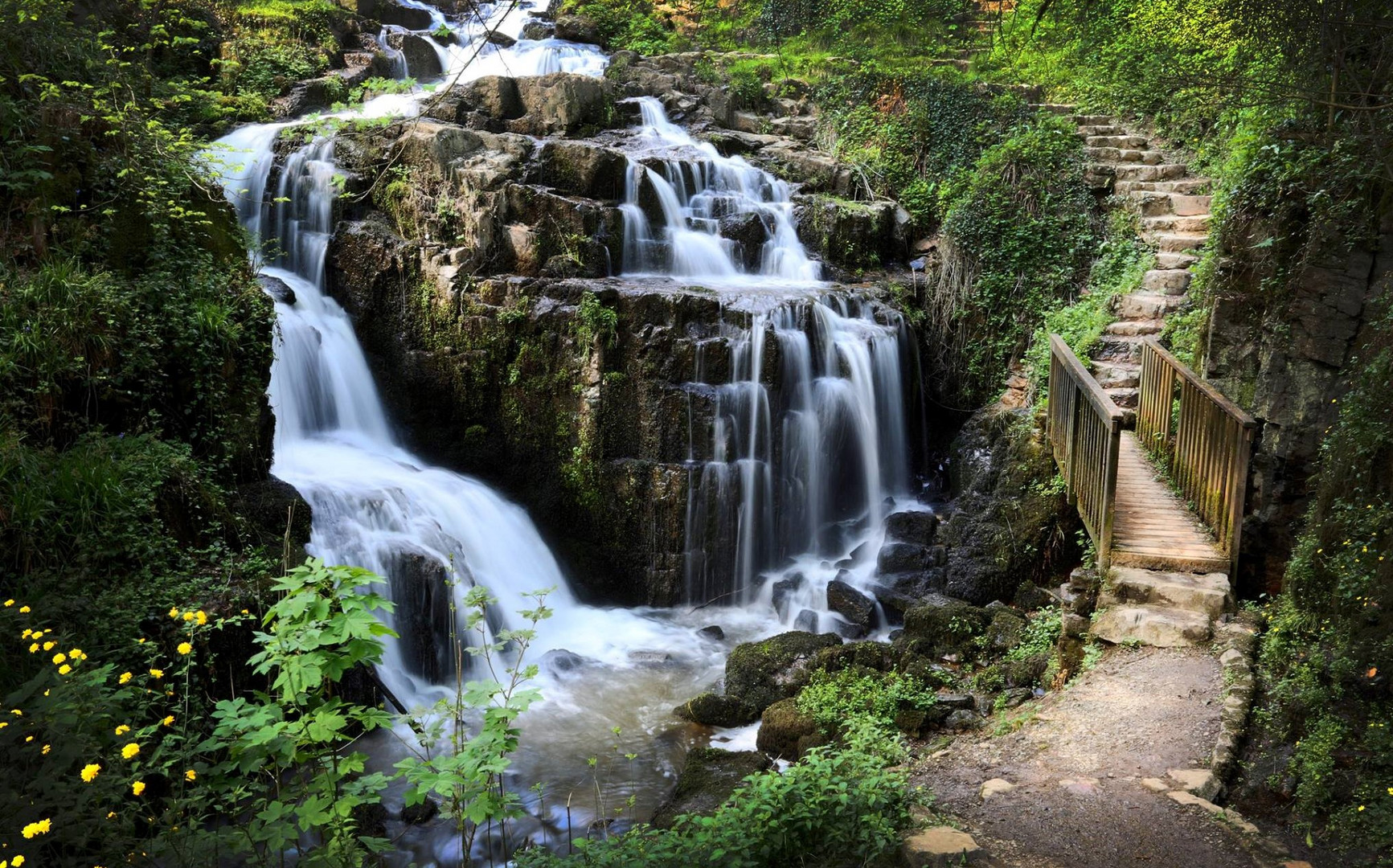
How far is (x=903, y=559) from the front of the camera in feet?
30.6

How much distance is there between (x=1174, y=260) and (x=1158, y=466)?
3.39m

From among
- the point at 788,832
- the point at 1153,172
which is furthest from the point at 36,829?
the point at 1153,172

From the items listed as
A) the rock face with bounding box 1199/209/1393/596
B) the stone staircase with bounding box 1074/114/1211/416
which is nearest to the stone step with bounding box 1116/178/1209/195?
the stone staircase with bounding box 1074/114/1211/416

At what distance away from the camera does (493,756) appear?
345cm

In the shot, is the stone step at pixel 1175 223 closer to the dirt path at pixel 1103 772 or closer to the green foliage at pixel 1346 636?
the green foliage at pixel 1346 636

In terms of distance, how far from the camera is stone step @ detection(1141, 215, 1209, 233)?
10.6 meters

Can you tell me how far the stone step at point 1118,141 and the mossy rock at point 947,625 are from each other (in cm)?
787

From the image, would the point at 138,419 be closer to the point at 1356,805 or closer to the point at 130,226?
the point at 130,226

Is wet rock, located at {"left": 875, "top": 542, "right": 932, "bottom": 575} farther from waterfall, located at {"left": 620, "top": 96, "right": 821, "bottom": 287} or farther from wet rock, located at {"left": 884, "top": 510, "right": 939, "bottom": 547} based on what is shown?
waterfall, located at {"left": 620, "top": 96, "right": 821, "bottom": 287}

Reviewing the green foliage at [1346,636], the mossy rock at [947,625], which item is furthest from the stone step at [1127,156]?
the mossy rock at [947,625]

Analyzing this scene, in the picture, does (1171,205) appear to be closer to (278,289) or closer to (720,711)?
(720,711)

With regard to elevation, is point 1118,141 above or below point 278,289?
above

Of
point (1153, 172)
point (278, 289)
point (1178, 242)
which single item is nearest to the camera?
point (278, 289)

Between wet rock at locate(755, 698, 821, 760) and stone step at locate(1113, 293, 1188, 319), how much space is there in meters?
6.11
